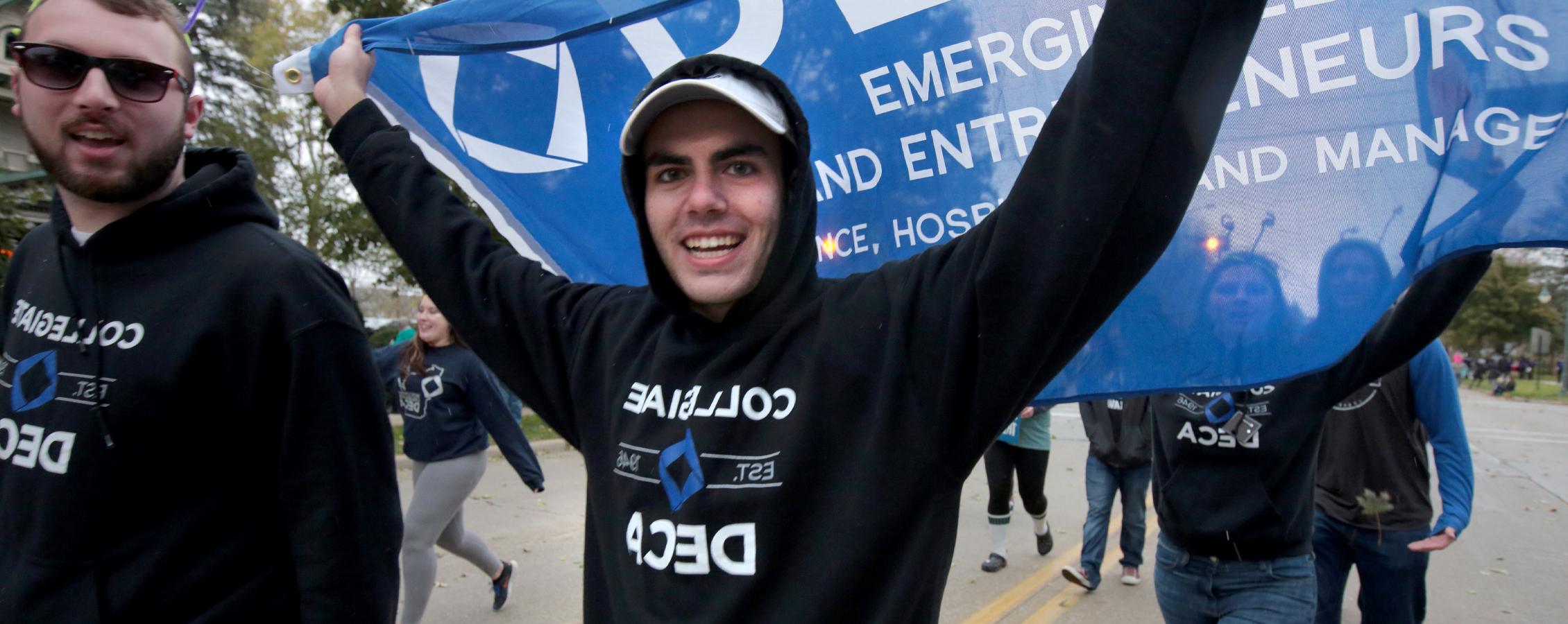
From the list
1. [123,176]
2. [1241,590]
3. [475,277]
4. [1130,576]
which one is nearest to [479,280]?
[475,277]

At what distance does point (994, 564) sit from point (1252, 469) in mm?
4142

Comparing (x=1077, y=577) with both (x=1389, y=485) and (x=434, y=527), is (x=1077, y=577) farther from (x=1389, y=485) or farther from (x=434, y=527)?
(x=434, y=527)

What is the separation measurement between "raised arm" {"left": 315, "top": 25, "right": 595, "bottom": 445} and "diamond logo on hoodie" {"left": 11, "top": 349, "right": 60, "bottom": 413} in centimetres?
71

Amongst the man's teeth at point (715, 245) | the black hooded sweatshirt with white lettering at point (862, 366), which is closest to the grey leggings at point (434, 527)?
the black hooded sweatshirt with white lettering at point (862, 366)

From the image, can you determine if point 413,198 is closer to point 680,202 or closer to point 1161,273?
point 680,202

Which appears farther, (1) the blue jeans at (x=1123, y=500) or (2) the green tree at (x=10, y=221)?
(2) the green tree at (x=10, y=221)

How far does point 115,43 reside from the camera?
2082mm

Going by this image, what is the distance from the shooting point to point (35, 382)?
2049mm

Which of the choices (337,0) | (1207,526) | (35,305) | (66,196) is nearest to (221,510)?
(35,305)

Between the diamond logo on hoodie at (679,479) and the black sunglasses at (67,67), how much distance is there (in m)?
1.45

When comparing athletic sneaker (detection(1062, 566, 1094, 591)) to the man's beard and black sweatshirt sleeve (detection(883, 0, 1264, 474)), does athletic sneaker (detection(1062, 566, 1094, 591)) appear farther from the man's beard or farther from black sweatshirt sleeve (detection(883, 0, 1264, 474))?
the man's beard

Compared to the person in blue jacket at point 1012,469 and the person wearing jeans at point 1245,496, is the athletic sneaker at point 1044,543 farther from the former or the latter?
the person wearing jeans at point 1245,496

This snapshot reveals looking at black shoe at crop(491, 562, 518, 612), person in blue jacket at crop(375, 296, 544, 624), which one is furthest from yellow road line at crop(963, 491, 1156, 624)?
person in blue jacket at crop(375, 296, 544, 624)

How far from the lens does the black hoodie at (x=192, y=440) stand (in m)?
1.90
